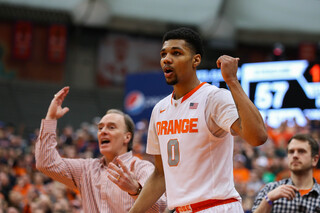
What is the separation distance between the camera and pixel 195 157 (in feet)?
11.6

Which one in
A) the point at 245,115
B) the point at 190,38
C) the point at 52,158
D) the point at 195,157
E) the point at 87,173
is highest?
the point at 190,38

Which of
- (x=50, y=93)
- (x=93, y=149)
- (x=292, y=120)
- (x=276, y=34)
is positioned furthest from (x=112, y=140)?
(x=276, y=34)

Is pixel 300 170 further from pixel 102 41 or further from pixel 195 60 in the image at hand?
pixel 102 41

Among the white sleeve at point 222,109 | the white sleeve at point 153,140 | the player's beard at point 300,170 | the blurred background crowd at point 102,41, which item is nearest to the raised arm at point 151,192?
the white sleeve at point 153,140

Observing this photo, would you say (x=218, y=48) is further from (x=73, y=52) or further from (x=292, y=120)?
(x=292, y=120)

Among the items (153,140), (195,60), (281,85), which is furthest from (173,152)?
(281,85)

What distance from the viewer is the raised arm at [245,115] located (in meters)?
3.08

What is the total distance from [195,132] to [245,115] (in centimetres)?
53

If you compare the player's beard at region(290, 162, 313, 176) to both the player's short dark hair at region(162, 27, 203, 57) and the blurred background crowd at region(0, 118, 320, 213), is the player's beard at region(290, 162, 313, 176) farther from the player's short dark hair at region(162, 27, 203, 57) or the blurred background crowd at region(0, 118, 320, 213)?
the blurred background crowd at region(0, 118, 320, 213)

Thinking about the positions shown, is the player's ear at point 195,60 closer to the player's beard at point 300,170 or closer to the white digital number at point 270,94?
the player's beard at point 300,170

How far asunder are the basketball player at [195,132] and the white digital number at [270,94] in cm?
702

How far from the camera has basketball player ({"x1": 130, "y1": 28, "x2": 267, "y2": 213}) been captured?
3.43 m

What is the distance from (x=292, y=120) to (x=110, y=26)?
14.2 meters

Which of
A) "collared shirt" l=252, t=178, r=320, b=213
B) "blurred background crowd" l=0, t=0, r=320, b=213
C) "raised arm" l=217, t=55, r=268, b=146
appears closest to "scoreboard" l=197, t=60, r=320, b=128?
"collared shirt" l=252, t=178, r=320, b=213
